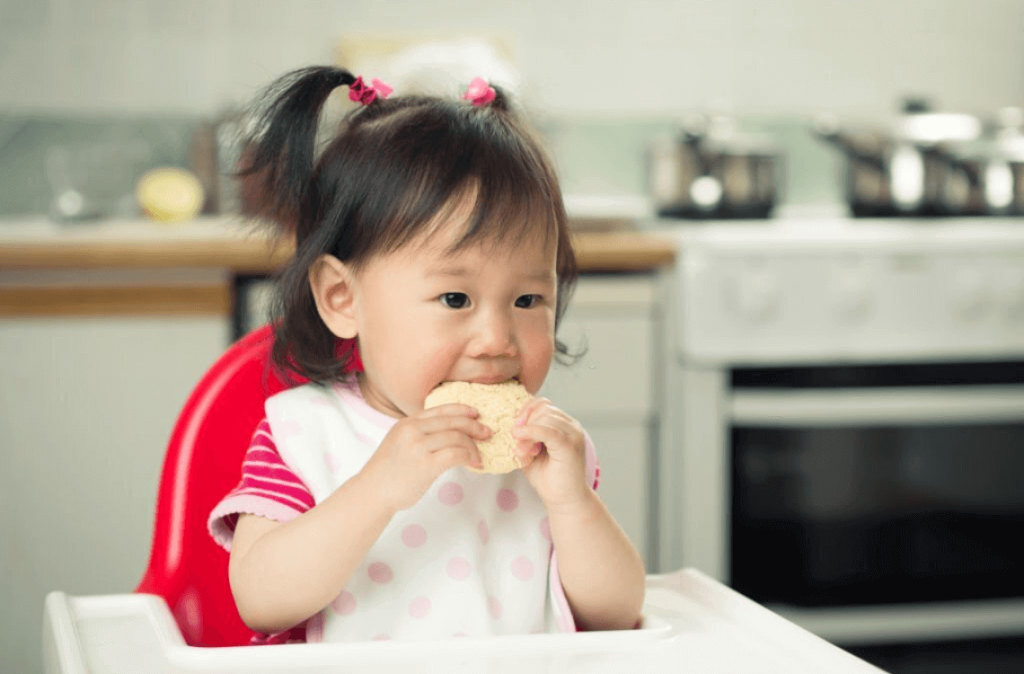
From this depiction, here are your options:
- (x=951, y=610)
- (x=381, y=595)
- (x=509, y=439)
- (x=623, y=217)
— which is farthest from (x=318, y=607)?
(x=951, y=610)

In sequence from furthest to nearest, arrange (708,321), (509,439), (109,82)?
(109,82)
(708,321)
(509,439)

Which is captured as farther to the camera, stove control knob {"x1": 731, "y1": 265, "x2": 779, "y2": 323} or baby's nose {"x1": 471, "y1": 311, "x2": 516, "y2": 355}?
stove control knob {"x1": 731, "y1": 265, "x2": 779, "y2": 323}

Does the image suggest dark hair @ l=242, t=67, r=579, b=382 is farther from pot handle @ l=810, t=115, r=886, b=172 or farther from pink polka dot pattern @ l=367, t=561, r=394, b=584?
pot handle @ l=810, t=115, r=886, b=172

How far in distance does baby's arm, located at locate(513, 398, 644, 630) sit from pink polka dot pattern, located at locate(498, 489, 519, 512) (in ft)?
0.28

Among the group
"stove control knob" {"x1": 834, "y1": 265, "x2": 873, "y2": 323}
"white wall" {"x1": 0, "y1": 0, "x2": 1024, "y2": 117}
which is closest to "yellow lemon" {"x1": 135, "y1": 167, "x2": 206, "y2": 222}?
"white wall" {"x1": 0, "y1": 0, "x2": 1024, "y2": 117}

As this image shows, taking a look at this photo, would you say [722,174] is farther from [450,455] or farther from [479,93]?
[450,455]

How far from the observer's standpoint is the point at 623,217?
90.6 inches

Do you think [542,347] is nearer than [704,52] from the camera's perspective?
Yes

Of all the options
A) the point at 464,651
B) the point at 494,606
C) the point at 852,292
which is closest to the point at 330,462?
the point at 494,606

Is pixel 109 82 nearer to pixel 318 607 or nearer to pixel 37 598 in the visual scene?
pixel 37 598

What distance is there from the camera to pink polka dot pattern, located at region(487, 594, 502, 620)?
969 millimetres

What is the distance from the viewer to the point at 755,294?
212 centimetres

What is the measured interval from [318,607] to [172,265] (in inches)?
48.7

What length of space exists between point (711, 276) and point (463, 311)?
130 cm
